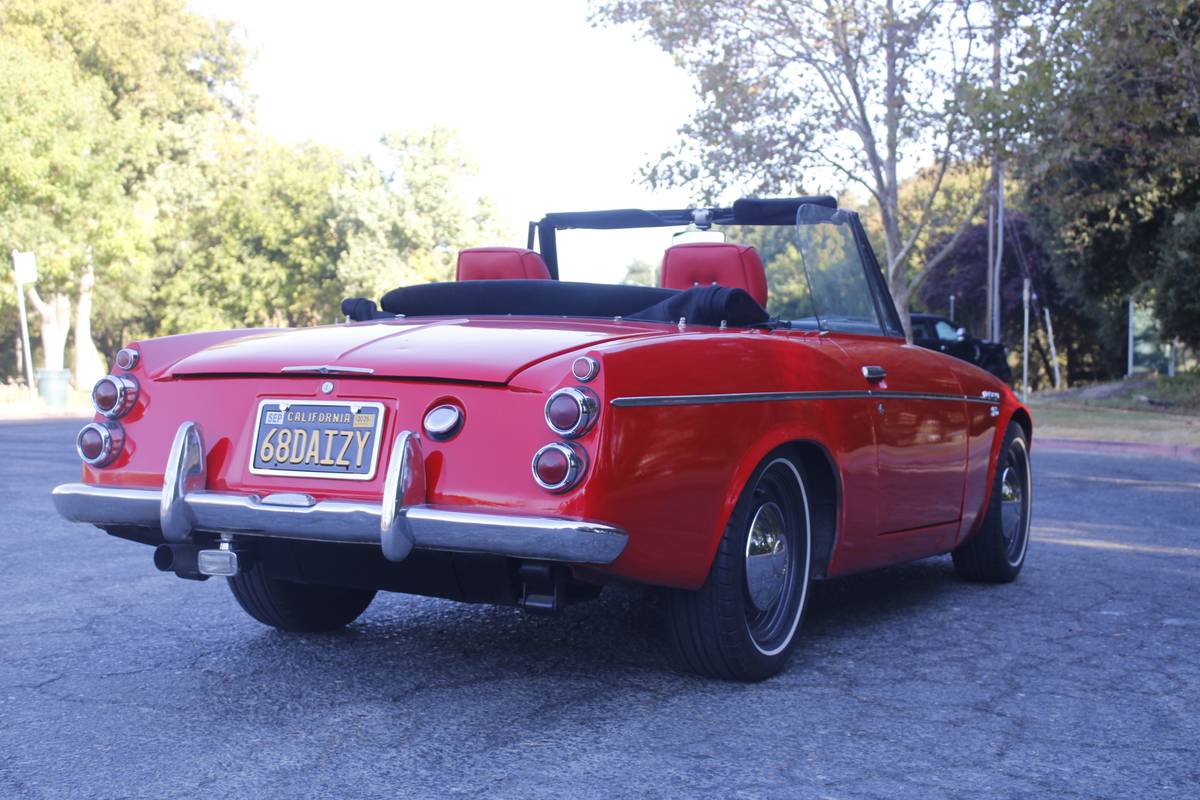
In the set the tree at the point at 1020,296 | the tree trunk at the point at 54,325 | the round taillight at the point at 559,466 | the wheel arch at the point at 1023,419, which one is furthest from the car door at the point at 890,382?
the tree at the point at 1020,296

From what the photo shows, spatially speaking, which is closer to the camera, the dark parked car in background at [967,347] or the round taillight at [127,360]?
the round taillight at [127,360]

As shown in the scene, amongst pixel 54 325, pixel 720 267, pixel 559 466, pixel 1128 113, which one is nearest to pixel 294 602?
pixel 559 466

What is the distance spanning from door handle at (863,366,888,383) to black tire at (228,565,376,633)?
6.37ft

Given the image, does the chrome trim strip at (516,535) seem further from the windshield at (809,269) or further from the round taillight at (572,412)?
the windshield at (809,269)

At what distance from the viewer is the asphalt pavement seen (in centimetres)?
338

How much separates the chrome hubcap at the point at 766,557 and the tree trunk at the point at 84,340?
35.6 metres

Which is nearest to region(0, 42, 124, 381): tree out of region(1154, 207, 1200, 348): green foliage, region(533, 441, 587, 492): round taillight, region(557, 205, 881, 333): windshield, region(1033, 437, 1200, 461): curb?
region(1033, 437, 1200, 461): curb

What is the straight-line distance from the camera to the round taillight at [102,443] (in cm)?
428

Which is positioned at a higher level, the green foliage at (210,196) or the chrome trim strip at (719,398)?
the green foliage at (210,196)

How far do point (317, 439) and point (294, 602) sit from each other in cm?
120

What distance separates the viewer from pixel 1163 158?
17.7m

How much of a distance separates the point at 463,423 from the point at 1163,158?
1610cm

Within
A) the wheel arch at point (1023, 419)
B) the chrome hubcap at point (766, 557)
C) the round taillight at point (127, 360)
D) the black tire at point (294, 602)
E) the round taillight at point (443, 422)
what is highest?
the round taillight at point (127, 360)

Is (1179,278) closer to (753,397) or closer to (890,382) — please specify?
(890,382)
